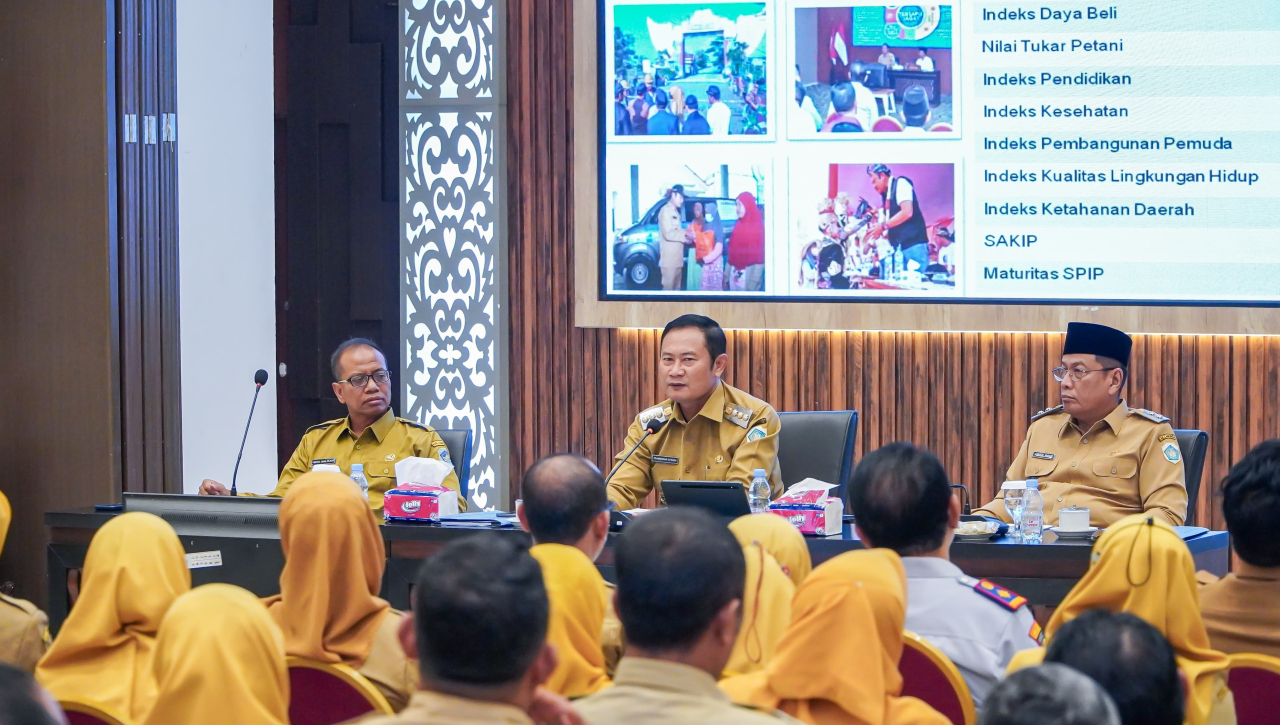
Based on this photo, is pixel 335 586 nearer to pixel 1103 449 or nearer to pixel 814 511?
pixel 814 511

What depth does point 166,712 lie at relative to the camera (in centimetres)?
165

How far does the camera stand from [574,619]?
6.89 ft

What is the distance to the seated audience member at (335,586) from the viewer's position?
2.24m

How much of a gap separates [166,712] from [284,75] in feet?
16.4

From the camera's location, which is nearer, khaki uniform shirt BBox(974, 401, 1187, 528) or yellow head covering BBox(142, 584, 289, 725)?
yellow head covering BBox(142, 584, 289, 725)

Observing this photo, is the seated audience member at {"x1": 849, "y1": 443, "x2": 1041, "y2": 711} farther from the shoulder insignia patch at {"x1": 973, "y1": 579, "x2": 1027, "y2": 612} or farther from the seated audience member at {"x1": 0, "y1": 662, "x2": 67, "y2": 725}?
the seated audience member at {"x1": 0, "y1": 662, "x2": 67, "y2": 725}

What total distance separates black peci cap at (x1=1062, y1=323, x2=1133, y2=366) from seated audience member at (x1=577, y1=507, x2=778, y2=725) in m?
2.70

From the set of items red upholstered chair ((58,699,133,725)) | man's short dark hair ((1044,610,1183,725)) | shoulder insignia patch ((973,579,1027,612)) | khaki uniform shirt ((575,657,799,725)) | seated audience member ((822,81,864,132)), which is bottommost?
red upholstered chair ((58,699,133,725))

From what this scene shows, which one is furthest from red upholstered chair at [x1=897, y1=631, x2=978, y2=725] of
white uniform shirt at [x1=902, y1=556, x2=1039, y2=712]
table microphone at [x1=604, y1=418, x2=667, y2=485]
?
table microphone at [x1=604, y1=418, x2=667, y2=485]

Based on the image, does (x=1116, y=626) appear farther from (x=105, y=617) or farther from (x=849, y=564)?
(x=105, y=617)

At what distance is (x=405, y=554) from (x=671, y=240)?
7.33 feet

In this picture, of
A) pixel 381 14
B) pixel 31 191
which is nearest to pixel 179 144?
pixel 31 191

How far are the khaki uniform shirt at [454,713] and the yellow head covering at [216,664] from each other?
1.10ft

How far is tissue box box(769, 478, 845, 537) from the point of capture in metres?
3.48
